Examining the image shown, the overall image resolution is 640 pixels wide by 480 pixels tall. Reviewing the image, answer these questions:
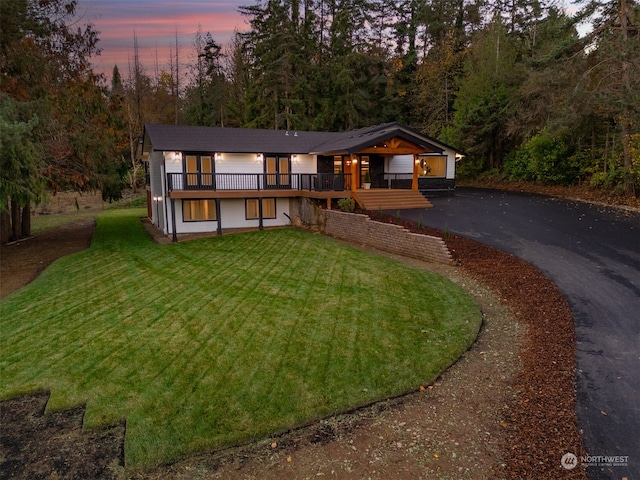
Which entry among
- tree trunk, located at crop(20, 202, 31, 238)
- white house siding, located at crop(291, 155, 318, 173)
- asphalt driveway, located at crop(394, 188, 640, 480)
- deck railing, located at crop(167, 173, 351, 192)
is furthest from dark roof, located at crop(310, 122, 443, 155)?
tree trunk, located at crop(20, 202, 31, 238)

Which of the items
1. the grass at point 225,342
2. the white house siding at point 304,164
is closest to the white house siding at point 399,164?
the white house siding at point 304,164

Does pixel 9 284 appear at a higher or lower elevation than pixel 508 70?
lower

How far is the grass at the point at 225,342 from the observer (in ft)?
19.1

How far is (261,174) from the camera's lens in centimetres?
1927

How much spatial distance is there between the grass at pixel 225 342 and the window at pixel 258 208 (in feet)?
24.5

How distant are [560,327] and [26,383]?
9.55m

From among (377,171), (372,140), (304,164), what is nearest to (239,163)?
(304,164)

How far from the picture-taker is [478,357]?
6984 millimetres

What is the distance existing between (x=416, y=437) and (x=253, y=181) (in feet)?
53.4

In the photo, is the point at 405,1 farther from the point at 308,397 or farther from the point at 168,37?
the point at 308,397

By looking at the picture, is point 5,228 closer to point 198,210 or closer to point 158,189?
point 158,189

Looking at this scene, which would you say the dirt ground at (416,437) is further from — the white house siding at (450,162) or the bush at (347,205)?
the white house siding at (450,162)

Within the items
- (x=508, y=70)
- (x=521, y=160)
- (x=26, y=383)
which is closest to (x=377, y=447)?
(x=26, y=383)

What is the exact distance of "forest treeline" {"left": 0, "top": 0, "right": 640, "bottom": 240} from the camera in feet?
50.4
